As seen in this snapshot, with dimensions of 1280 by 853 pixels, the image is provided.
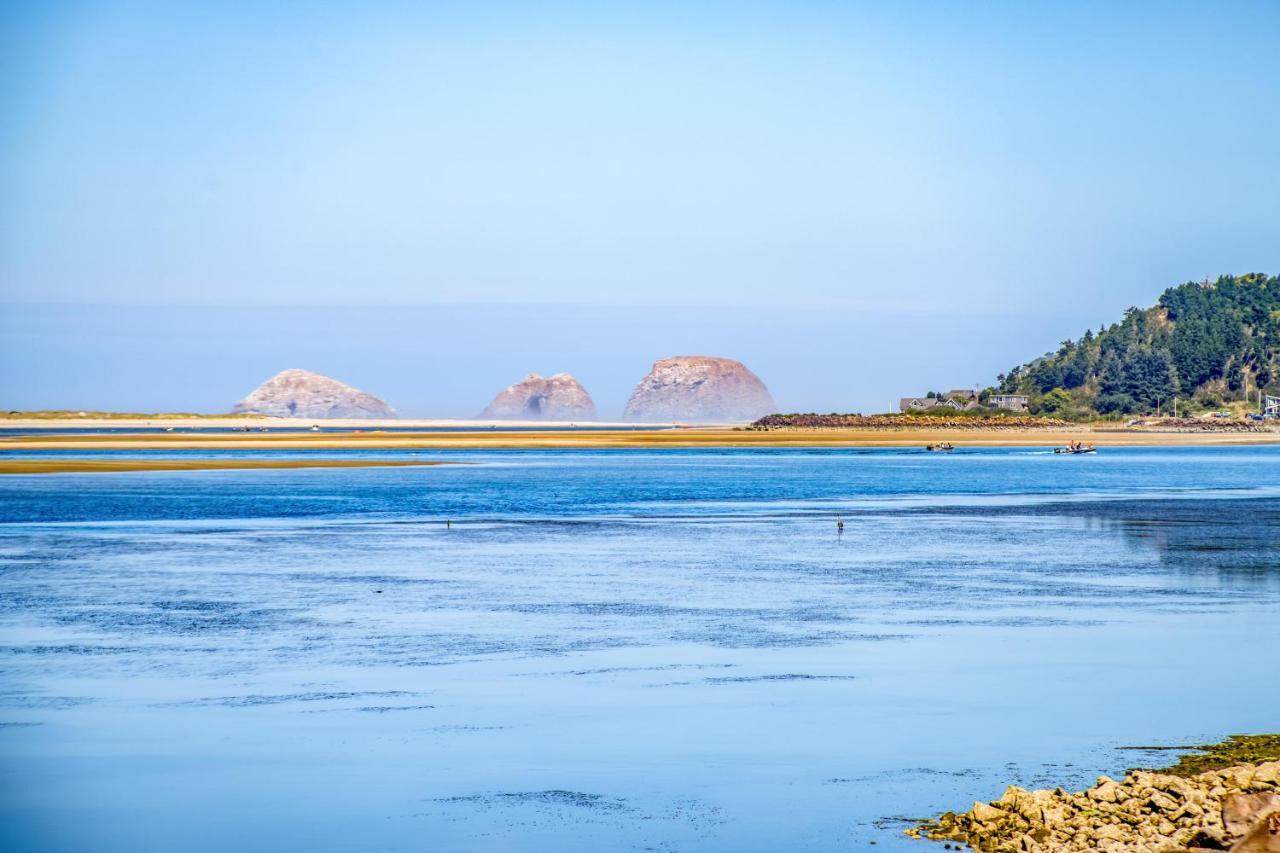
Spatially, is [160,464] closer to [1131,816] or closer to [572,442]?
[572,442]

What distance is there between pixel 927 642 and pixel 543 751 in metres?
9.16

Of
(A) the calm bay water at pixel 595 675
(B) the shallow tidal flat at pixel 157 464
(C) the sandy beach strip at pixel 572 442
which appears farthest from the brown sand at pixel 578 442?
(A) the calm bay water at pixel 595 675

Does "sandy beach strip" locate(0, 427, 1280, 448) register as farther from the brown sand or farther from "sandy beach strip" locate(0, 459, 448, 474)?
"sandy beach strip" locate(0, 459, 448, 474)

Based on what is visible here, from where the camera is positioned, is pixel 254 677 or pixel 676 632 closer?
pixel 254 677

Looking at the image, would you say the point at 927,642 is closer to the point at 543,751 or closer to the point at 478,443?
the point at 543,751

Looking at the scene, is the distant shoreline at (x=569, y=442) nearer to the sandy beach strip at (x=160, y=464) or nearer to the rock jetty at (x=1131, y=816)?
the sandy beach strip at (x=160, y=464)

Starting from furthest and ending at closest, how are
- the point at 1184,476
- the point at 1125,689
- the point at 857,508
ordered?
the point at 1184,476 → the point at 857,508 → the point at 1125,689

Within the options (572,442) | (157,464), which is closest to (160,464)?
(157,464)

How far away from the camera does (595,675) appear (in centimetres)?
2080

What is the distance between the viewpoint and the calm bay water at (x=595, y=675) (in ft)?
47.1

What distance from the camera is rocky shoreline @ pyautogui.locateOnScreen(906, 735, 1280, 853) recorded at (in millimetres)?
12227

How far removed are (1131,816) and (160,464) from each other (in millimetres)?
91931

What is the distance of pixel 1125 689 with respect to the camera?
64.5 feet

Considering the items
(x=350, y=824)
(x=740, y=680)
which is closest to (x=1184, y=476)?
(x=740, y=680)
